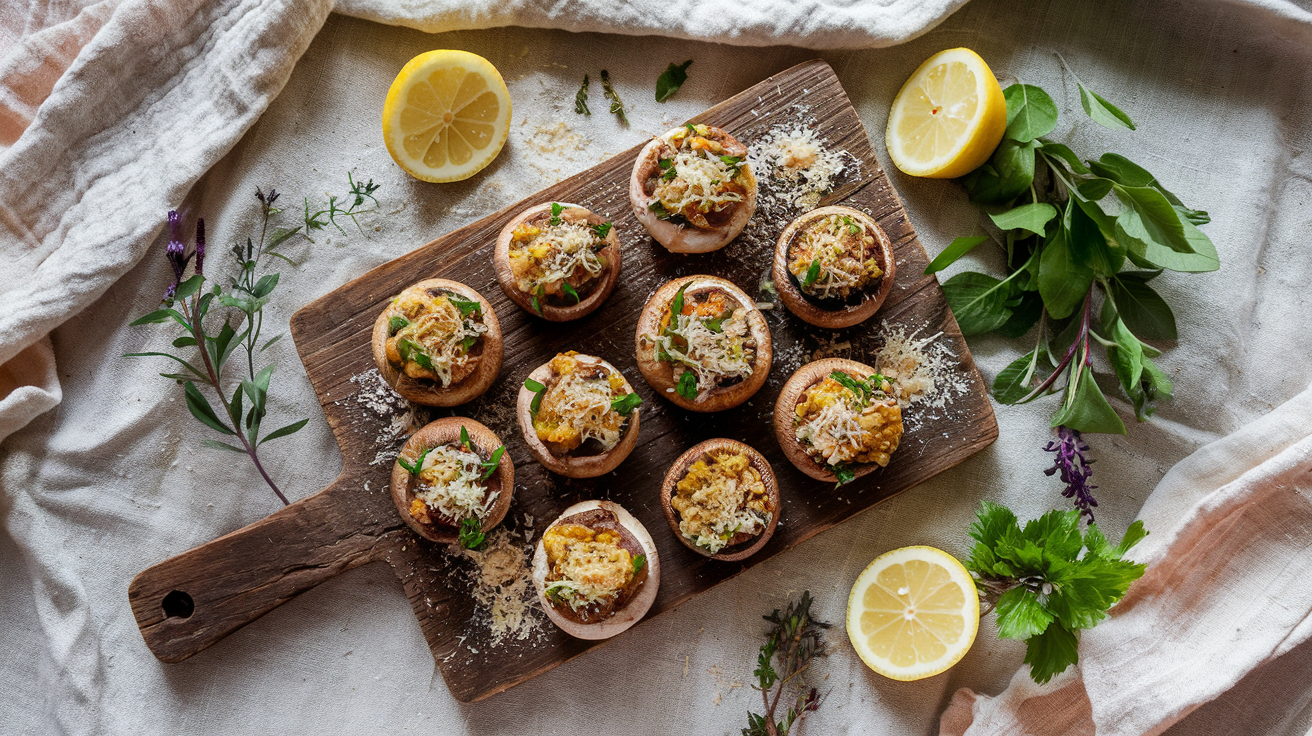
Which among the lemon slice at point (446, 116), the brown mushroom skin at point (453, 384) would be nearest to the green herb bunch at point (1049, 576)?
the brown mushroom skin at point (453, 384)

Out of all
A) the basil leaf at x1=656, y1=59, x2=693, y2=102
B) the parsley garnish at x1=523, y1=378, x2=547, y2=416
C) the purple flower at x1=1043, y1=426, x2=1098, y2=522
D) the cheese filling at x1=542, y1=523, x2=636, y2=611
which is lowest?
the purple flower at x1=1043, y1=426, x2=1098, y2=522

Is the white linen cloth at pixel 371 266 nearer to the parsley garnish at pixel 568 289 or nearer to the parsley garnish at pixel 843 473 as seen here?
the parsley garnish at pixel 843 473

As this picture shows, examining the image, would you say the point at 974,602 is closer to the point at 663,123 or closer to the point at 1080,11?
the point at 663,123

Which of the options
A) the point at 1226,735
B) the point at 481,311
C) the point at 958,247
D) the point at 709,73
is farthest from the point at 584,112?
the point at 1226,735

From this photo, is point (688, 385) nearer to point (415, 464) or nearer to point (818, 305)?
point (818, 305)

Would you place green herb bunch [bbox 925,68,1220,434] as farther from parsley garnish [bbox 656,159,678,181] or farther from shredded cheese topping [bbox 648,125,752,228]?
parsley garnish [bbox 656,159,678,181]

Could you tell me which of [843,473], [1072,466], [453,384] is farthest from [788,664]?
[453,384]

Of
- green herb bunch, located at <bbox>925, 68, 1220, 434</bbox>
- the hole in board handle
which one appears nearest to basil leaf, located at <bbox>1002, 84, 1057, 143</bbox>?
green herb bunch, located at <bbox>925, 68, 1220, 434</bbox>
